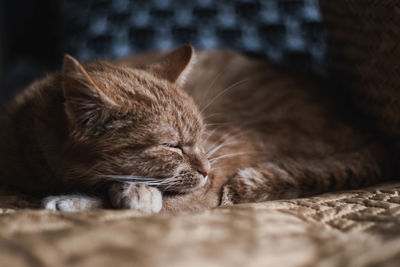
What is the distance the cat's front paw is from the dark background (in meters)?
1.48

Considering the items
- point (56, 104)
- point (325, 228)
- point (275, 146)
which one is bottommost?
point (325, 228)

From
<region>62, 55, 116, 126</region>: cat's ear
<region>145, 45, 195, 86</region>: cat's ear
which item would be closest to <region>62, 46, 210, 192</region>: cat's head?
<region>62, 55, 116, 126</region>: cat's ear

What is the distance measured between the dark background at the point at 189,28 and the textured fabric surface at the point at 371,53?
547mm

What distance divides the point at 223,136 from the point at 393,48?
0.75 metres

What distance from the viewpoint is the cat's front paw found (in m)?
0.96

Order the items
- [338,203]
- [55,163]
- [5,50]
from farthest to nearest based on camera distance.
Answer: [5,50], [55,163], [338,203]

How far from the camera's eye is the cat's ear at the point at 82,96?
0.95m

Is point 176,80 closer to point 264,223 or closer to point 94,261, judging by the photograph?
point 264,223

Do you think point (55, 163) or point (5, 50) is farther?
point (5, 50)

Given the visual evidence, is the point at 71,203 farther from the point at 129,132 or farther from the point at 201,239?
the point at 201,239

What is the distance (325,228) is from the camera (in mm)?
797

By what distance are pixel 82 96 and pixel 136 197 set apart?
348 mm

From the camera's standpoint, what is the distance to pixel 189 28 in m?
2.34

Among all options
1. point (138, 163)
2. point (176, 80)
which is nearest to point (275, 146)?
point (176, 80)
